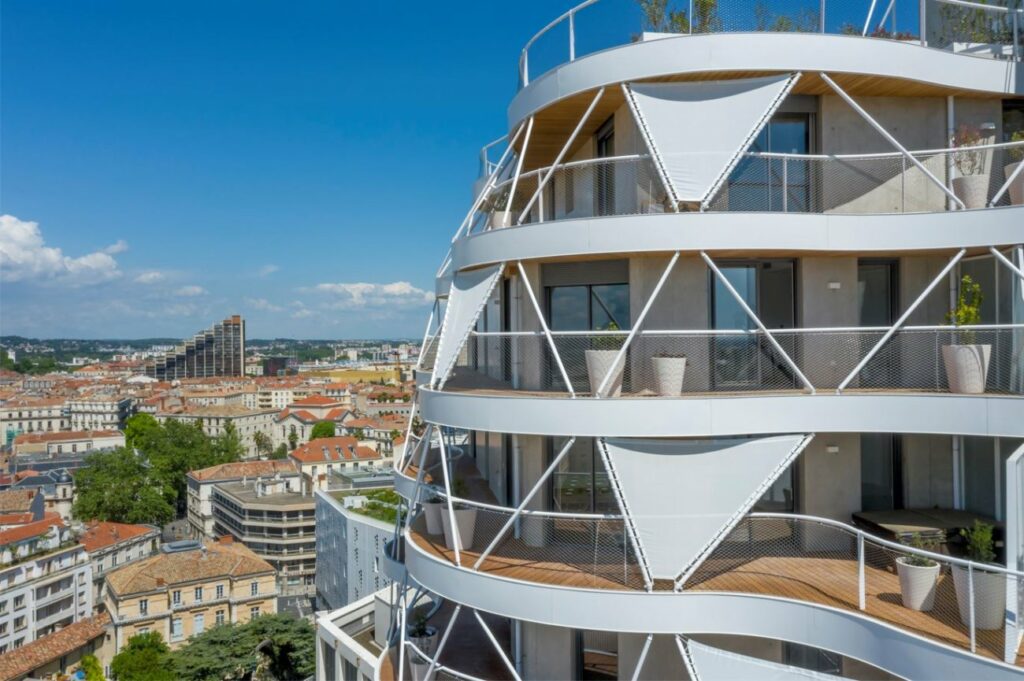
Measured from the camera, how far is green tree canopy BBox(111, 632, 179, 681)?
57.2 metres

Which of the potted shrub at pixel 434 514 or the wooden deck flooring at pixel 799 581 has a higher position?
the potted shrub at pixel 434 514

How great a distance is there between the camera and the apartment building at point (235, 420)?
16750cm

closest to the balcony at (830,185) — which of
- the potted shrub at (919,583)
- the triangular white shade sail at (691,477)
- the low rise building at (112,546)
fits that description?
the triangular white shade sail at (691,477)

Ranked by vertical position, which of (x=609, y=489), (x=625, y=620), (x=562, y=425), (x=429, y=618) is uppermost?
(x=562, y=425)

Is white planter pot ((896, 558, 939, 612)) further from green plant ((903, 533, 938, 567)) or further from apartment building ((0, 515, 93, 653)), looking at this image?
apartment building ((0, 515, 93, 653))

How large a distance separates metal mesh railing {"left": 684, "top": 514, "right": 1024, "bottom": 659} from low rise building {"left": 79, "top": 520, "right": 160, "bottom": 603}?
8259 cm

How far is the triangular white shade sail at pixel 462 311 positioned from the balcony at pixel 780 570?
9.32 feet

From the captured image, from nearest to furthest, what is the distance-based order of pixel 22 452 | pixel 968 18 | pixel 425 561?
pixel 425 561
pixel 968 18
pixel 22 452

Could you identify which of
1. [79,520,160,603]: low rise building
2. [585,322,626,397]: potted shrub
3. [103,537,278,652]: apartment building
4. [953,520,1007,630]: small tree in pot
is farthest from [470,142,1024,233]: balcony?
[79,520,160,603]: low rise building

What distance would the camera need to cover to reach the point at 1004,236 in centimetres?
1148

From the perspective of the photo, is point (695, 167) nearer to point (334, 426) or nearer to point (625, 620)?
point (625, 620)

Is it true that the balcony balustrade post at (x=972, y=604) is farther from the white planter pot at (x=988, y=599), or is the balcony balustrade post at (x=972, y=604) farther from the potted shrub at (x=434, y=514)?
the potted shrub at (x=434, y=514)

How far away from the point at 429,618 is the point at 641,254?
9696 millimetres

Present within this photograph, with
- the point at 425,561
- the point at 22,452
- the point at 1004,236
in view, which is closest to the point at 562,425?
the point at 425,561
